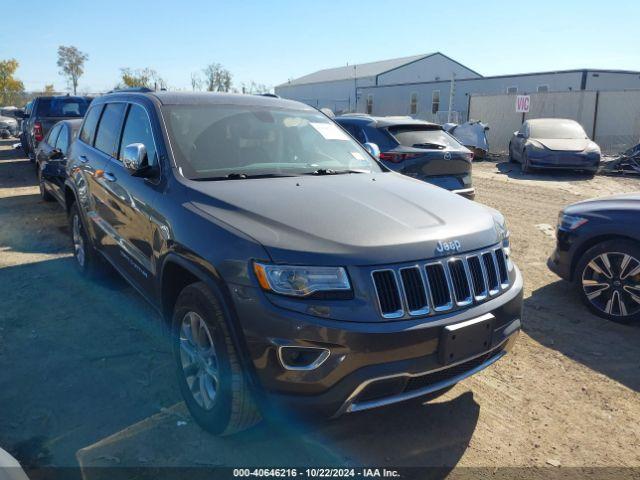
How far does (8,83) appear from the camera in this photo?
59.5m

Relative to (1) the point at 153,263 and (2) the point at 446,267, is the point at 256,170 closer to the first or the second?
(1) the point at 153,263

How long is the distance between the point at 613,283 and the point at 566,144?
1088 centimetres

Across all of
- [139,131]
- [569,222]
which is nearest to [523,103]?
[569,222]

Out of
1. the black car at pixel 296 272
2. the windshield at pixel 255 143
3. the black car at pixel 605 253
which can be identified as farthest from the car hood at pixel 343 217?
the black car at pixel 605 253

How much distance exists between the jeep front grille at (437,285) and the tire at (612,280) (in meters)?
2.19

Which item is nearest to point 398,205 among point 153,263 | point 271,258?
point 271,258

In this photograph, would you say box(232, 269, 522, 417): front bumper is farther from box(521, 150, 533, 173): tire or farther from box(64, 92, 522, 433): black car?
box(521, 150, 533, 173): tire

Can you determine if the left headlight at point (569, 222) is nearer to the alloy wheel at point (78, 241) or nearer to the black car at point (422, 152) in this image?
the black car at point (422, 152)

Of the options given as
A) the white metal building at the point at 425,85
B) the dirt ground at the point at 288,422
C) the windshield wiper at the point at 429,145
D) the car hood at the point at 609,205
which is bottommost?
the dirt ground at the point at 288,422

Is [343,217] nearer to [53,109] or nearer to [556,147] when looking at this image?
[53,109]

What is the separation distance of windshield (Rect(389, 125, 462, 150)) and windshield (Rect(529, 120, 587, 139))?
8.34 meters

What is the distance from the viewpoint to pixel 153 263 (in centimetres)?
321

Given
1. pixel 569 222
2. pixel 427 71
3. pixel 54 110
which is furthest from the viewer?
pixel 427 71

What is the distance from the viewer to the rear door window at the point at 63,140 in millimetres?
7843
